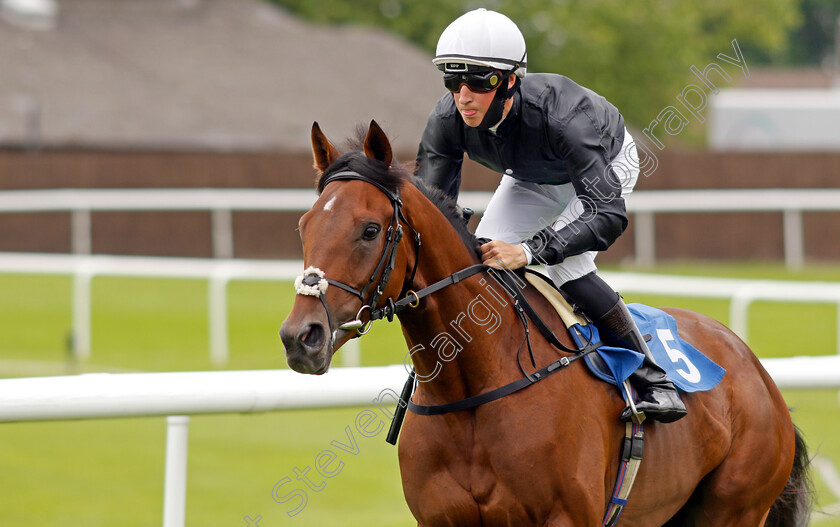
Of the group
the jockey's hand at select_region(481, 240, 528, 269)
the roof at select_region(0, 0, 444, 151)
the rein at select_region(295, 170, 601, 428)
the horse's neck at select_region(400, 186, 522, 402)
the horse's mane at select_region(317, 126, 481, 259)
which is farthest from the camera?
the roof at select_region(0, 0, 444, 151)

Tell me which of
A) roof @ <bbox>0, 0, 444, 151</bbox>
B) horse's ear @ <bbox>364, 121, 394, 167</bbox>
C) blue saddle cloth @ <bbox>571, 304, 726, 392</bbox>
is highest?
roof @ <bbox>0, 0, 444, 151</bbox>

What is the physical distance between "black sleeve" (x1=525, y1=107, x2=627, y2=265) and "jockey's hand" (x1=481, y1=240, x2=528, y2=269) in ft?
0.15

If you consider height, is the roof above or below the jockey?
above

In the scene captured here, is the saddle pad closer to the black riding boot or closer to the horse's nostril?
the black riding boot

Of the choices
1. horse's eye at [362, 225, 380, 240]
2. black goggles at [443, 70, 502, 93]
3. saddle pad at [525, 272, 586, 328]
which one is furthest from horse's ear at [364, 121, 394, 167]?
saddle pad at [525, 272, 586, 328]

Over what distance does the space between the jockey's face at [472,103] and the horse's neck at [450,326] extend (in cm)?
36

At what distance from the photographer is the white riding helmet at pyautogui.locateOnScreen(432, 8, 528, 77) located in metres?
3.32

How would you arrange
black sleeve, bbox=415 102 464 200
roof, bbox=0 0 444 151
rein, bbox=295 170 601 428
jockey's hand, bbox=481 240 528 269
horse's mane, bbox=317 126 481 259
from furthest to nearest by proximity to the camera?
roof, bbox=0 0 444 151, black sleeve, bbox=415 102 464 200, jockey's hand, bbox=481 240 528 269, horse's mane, bbox=317 126 481 259, rein, bbox=295 170 601 428

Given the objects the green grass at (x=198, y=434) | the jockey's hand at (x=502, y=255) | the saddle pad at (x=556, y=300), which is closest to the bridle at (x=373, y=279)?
the jockey's hand at (x=502, y=255)

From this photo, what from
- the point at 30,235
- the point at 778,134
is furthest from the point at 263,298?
the point at 778,134

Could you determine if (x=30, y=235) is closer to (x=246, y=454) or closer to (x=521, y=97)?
(x=246, y=454)

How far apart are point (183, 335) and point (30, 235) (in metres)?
6.37

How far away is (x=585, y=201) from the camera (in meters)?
3.42

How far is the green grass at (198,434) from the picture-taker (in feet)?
19.0
